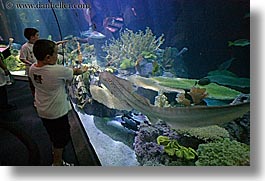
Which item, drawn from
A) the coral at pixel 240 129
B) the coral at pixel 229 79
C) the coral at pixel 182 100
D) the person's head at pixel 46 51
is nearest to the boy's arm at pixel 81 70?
the person's head at pixel 46 51

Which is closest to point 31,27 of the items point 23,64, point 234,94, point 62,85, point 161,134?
point 23,64

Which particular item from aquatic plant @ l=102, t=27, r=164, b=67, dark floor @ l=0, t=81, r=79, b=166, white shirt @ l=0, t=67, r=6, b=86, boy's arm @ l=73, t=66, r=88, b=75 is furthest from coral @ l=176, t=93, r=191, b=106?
white shirt @ l=0, t=67, r=6, b=86

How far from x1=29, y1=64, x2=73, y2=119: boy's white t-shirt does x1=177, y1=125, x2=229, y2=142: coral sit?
23.4 inches

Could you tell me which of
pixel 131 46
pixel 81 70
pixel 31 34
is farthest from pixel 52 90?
pixel 131 46

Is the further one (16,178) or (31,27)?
(16,178)

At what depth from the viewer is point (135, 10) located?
2027 mm

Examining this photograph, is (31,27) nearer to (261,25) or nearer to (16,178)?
(16,178)

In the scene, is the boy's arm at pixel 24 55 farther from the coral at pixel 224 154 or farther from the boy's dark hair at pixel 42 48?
the coral at pixel 224 154

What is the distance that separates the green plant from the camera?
209cm

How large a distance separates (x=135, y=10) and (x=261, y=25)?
59 cm

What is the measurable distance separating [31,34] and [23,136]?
50cm

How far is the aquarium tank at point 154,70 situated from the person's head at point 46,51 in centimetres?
3

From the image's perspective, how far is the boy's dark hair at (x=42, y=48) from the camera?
202 centimetres

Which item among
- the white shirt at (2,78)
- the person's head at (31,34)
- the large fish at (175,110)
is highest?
the person's head at (31,34)
